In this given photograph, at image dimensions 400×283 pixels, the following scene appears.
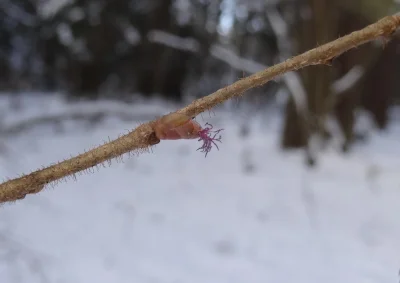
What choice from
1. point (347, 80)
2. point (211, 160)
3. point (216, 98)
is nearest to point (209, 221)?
point (211, 160)

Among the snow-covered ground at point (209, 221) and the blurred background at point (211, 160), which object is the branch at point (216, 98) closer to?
the blurred background at point (211, 160)

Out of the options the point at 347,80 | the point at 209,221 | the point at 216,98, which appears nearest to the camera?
the point at 216,98

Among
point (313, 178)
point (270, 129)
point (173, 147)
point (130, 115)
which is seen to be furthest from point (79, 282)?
point (270, 129)

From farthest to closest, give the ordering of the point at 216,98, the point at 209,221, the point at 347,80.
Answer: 1. the point at 347,80
2. the point at 209,221
3. the point at 216,98

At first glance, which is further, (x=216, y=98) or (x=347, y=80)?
(x=347, y=80)

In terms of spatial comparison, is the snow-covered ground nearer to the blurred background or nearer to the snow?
the blurred background

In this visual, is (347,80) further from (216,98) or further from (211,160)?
(216,98)

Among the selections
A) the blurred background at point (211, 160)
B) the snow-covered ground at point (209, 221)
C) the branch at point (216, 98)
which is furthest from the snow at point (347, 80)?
the branch at point (216, 98)
